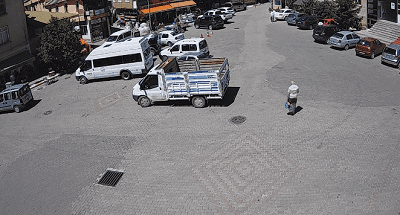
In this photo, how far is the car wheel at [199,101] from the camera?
64.2 feet

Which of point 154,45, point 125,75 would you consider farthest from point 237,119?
point 154,45

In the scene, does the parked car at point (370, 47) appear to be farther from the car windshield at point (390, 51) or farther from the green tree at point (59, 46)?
the green tree at point (59, 46)

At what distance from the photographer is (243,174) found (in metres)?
13.4

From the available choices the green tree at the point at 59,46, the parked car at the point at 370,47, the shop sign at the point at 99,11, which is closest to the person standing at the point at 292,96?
the parked car at the point at 370,47

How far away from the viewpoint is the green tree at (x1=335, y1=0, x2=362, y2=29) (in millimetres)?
36812

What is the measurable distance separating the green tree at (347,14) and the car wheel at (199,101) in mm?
→ 24859

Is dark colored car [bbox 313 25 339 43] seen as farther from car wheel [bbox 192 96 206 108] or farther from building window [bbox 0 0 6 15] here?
building window [bbox 0 0 6 15]

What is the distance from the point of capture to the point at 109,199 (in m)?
12.9

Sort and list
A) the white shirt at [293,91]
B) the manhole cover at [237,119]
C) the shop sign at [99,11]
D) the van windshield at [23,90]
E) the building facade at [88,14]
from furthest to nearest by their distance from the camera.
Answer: the shop sign at [99,11], the building facade at [88,14], the van windshield at [23,90], the manhole cover at [237,119], the white shirt at [293,91]

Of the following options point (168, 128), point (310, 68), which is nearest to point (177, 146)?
point (168, 128)

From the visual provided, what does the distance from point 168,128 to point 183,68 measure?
5672 mm

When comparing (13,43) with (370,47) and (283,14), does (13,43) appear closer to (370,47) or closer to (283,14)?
(370,47)

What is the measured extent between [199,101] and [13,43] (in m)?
21.6

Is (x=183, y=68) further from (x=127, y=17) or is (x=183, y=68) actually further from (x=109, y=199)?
(x=127, y=17)
